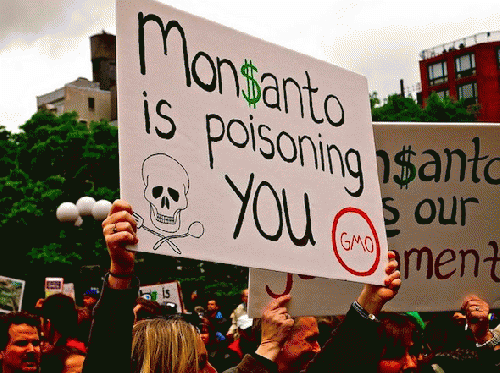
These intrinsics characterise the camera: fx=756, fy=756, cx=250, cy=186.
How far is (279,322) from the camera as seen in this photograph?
3.19 metres

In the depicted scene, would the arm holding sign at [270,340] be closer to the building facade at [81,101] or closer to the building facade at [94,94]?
the building facade at [94,94]

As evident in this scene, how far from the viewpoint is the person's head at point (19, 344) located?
13.6ft

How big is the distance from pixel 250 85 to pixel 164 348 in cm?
100

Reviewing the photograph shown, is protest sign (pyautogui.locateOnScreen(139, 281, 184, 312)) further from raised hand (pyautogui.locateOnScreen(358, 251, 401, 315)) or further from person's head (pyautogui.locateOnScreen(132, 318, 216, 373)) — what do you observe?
person's head (pyautogui.locateOnScreen(132, 318, 216, 373))

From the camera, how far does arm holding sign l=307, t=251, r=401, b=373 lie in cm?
288

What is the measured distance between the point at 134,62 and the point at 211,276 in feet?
95.0

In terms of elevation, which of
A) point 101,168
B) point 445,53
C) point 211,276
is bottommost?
point 211,276

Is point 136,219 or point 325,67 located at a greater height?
point 325,67

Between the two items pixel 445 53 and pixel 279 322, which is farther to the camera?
pixel 445 53

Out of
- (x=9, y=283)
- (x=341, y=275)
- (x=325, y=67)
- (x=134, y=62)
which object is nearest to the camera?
(x=134, y=62)

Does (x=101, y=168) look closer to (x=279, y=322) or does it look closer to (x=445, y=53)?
(x=279, y=322)

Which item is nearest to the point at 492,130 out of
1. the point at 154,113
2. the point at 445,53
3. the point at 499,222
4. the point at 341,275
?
the point at 499,222

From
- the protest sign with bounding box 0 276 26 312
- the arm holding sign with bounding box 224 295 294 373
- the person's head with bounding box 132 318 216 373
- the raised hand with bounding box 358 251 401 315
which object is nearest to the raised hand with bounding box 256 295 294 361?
the arm holding sign with bounding box 224 295 294 373

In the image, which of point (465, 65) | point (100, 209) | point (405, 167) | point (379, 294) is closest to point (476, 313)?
point (405, 167)
